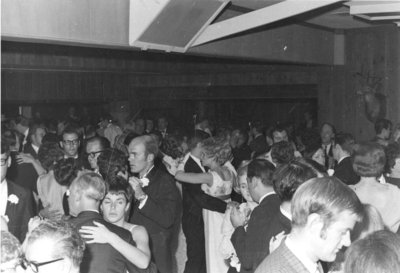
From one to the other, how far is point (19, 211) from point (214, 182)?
2.13 meters

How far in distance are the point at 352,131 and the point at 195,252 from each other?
634 cm

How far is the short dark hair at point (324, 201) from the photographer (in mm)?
2355

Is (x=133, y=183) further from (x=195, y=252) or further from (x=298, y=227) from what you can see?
(x=298, y=227)

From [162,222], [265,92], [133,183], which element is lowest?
[162,222]

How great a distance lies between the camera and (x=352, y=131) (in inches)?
480

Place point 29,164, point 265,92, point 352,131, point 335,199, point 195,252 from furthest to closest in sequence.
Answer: point 265,92 < point 352,131 < point 195,252 < point 29,164 < point 335,199

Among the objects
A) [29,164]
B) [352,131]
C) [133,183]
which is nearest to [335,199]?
[133,183]

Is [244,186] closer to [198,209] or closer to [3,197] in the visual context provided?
[198,209]

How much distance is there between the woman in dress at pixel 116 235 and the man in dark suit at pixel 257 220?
575 millimetres

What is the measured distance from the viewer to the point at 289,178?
353 centimetres

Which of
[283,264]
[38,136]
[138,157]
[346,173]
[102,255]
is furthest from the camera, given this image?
[38,136]

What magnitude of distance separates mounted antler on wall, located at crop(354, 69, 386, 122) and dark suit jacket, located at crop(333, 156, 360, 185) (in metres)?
5.19

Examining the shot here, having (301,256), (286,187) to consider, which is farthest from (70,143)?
(301,256)

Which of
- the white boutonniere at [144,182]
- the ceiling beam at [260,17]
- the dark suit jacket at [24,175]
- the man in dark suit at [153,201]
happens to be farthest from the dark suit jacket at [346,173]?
the dark suit jacket at [24,175]
